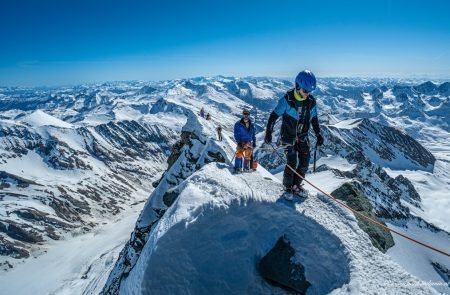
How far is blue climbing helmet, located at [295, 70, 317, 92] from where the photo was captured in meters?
10.4

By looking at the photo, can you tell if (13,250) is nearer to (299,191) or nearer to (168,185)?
(168,185)

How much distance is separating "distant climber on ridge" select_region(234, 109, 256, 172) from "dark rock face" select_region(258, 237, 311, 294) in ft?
19.2

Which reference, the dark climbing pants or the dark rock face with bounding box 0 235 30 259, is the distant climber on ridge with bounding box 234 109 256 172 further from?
the dark rock face with bounding box 0 235 30 259

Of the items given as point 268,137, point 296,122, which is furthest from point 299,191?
point 296,122

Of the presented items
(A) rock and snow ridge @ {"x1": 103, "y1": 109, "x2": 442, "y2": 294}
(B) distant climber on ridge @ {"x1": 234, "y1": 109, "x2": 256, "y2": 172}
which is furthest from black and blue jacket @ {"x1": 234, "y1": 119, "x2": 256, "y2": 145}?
(A) rock and snow ridge @ {"x1": 103, "y1": 109, "x2": 442, "y2": 294}

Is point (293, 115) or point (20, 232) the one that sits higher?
point (293, 115)

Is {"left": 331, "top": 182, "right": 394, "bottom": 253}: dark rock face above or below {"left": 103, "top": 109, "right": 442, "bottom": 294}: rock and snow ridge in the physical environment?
below

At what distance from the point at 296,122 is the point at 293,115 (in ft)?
0.99

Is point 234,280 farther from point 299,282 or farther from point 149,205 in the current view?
point 149,205

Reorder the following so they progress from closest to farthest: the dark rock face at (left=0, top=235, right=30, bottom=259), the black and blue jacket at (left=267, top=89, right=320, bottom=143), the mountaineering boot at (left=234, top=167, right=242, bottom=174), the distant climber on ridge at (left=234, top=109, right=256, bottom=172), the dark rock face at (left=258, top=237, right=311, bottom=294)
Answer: the dark rock face at (left=258, top=237, right=311, bottom=294) < the black and blue jacket at (left=267, top=89, right=320, bottom=143) < the mountaineering boot at (left=234, top=167, right=242, bottom=174) < the distant climber on ridge at (left=234, top=109, right=256, bottom=172) < the dark rock face at (left=0, top=235, right=30, bottom=259)

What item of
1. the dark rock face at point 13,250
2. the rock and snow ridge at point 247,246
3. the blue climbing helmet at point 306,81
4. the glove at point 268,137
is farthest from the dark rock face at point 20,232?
the blue climbing helmet at point 306,81

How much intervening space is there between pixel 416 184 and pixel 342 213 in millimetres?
188096

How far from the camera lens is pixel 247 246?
9258mm

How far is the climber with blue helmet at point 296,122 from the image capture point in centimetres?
1071
